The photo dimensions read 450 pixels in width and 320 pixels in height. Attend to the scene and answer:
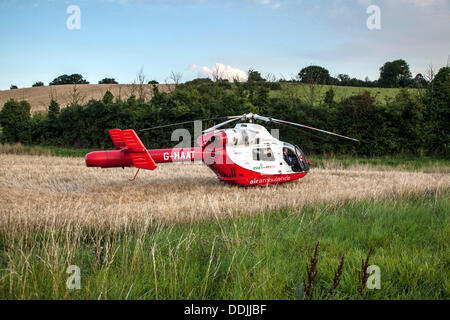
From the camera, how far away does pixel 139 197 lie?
29.8 feet

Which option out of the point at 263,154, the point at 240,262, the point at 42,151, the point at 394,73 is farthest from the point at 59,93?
the point at 240,262

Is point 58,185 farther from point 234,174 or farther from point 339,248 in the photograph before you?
point 339,248

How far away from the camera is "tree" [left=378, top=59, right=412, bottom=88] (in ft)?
179

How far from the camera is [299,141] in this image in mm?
23078

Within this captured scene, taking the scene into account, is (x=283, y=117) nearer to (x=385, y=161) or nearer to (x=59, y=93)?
(x=385, y=161)

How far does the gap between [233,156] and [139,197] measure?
3276mm

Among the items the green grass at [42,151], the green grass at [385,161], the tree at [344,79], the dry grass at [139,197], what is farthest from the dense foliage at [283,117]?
the tree at [344,79]

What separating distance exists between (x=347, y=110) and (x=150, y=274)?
21.6 m

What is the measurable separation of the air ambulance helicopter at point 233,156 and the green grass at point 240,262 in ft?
13.9

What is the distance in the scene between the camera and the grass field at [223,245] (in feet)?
11.2

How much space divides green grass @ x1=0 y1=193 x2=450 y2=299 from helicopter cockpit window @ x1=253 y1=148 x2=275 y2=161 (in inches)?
183

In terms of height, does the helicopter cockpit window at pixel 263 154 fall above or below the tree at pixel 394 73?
below

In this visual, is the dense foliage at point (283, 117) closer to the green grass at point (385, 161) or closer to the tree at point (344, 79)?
the green grass at point (385, 161)
